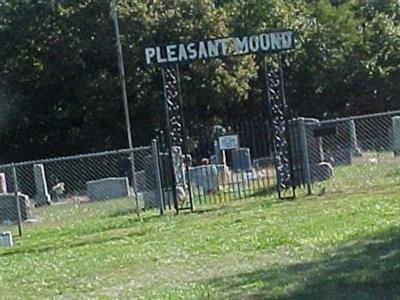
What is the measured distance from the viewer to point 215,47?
1912 centimetres

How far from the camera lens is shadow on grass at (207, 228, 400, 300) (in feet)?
28.9

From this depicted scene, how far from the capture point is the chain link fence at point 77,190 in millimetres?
20484

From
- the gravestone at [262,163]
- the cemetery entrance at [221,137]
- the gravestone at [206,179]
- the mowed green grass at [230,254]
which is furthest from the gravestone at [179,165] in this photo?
the gravestone at [262,163]

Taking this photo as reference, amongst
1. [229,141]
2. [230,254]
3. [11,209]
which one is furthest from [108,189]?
[230,254]

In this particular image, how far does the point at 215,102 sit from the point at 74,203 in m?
15.5

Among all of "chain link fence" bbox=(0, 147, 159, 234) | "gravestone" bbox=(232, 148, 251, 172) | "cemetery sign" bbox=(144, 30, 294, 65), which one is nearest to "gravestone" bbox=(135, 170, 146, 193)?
"chain link fence" bbox=(0, 147, 159, 234)

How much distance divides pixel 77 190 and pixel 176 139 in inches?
422

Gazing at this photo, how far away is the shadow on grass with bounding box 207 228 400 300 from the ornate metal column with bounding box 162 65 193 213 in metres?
7.95

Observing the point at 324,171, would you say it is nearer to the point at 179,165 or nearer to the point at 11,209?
the point at 179,165

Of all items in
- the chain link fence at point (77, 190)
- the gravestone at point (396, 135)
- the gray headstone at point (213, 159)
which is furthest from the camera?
the gray headstone at point (213, 159)

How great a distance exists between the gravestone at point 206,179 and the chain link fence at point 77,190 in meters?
1.15

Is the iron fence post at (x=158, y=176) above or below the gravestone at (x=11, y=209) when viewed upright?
above

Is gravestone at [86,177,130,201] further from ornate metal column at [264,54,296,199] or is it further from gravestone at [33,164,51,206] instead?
ornate metal column at [264,54,296,199]

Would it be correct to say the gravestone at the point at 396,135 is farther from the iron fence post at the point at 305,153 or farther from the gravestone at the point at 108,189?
the iron fence post at the point at 305,153
